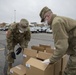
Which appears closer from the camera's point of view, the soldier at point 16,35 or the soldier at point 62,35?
the soldier at point 62,35

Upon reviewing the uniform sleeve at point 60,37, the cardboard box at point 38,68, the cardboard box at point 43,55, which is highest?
the uniform sleeve at point 60,37

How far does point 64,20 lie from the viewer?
2840mm

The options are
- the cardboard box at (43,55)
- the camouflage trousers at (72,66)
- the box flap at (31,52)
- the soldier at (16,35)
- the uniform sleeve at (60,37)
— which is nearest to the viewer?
the uniform sleeve at (60,37)

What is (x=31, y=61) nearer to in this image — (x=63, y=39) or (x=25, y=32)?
(x=63, y=39)

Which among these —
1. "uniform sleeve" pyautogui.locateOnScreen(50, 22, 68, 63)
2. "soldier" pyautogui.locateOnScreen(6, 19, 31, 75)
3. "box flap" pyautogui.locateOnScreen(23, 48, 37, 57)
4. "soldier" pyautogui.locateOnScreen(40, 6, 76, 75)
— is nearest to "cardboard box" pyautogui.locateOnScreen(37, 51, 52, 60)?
"box flap" pyautogui.locateOnScreen(23, 48, 37, 57)

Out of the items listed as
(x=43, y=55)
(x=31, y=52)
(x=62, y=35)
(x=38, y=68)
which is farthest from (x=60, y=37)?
(x=31, y=52)

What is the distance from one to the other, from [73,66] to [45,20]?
2.84 feet

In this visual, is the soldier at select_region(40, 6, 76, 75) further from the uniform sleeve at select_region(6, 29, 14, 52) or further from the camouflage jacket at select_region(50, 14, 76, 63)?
the uniform sleeve at select_region(6, 29, 14, 52)

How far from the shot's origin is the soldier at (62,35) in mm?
2738

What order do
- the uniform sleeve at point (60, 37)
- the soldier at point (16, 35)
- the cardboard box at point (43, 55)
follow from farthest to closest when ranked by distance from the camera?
the soldier at point (16, 35)
the cardboard box at point (43, 55)
the uniform sleeve at point (60, 37)

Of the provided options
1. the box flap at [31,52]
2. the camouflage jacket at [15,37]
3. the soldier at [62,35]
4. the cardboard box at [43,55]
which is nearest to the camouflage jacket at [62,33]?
the soldier at [62,35]

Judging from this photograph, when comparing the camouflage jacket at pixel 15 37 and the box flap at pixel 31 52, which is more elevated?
the camouflage jacket at pixel 15 37

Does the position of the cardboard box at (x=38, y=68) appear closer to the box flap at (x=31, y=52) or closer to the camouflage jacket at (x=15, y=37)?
the box flap at (x=31, y=52)

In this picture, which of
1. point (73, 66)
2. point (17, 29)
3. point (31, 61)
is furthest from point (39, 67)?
point (17, 29)
